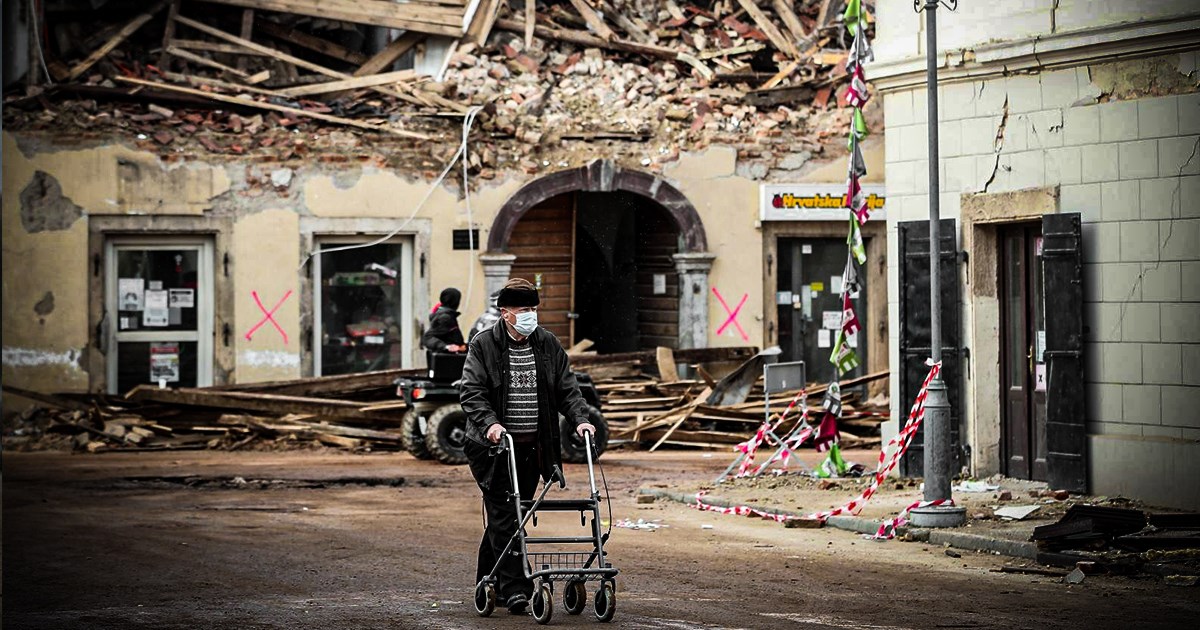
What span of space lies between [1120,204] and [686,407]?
338 inches

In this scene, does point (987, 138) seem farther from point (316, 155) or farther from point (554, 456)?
point (316, 155)

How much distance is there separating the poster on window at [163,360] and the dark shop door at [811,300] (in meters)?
8.83

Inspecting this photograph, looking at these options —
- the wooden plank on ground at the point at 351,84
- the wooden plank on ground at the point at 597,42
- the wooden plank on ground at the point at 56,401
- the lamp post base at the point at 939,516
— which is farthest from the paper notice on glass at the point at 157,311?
the lamp post base at the point at 939,516

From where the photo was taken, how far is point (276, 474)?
17.1 m

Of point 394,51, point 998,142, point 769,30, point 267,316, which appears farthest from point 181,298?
point 998,142

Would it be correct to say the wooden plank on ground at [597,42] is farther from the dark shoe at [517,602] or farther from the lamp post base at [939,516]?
the dark shoe at [517,602]

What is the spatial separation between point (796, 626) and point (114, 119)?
16.8 metres

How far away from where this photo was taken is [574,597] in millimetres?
8398

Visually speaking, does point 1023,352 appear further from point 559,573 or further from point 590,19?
point 590,19

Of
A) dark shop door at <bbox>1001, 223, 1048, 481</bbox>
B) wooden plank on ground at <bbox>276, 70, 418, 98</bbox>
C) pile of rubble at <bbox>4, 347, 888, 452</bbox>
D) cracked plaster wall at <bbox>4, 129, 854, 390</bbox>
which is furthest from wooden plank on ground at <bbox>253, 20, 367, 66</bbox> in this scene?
dark shop door at <bbox>1001, 223, 1048, 481</bbox>

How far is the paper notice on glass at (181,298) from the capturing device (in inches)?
896

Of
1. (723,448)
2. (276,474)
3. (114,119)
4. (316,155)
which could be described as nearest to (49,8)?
(114,119)

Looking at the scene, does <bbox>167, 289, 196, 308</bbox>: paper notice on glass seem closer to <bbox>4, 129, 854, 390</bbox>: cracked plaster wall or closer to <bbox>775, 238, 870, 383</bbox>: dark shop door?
<bbox>4, 129, 854, 390</bbox>: cracked plaster wall

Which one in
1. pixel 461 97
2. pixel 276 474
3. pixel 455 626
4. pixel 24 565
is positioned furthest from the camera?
pixel 461 97
